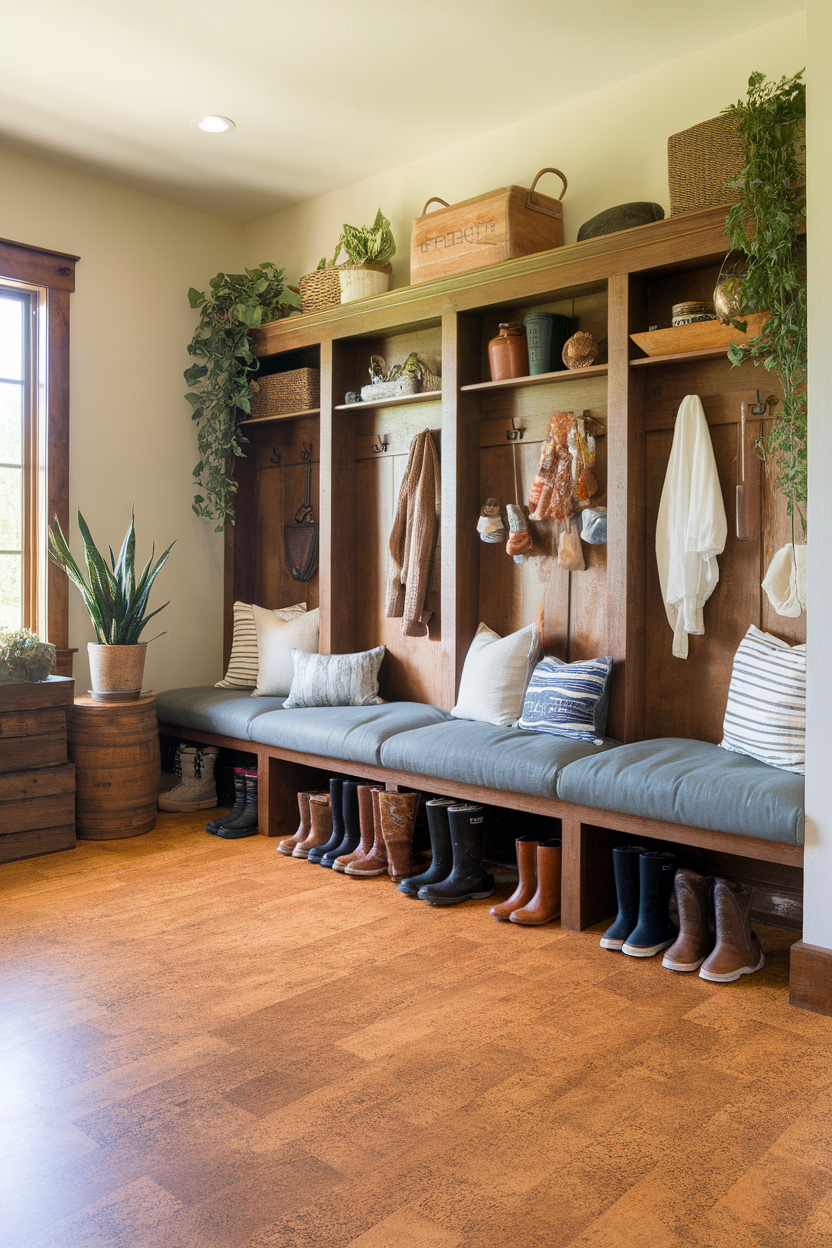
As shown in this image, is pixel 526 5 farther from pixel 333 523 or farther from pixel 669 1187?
pixel 669 1187

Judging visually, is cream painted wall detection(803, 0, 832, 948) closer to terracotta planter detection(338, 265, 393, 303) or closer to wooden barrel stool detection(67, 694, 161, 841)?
terracotta planter detection(338, 265, 393, 303)

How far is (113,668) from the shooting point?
165 inches

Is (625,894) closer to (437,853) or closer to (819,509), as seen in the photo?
(437,853)

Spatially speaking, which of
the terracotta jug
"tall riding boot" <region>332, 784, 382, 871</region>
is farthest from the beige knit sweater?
"tall riding boot" <region>332, 784, 382, 871</region>

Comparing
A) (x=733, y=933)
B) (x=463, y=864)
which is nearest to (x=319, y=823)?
(x=463, y=864)

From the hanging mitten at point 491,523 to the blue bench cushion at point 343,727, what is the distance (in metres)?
0.77

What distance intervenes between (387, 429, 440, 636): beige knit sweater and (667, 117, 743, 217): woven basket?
57.2 inches

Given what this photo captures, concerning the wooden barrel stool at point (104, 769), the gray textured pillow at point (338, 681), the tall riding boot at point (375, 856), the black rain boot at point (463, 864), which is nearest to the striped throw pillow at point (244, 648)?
the gray textured pillow at point (338, 681)

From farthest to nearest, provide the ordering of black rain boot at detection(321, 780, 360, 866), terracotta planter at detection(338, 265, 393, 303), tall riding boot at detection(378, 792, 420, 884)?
1. terracotta planter at detection(338, 265, 393, 303)
2. black rain boot at detection(321, 780, 360, 866)
3. tall riding boot at detection(378, 792, 420, 884)

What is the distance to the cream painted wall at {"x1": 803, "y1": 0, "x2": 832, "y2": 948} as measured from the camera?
2445mm

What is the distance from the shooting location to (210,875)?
143 inches

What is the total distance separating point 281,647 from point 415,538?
0.94m

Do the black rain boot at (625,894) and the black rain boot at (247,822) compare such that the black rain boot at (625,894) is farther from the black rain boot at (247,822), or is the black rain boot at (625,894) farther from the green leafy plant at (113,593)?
the green leafy plant at (113,593)

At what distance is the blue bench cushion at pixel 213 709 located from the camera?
4.22 metres
